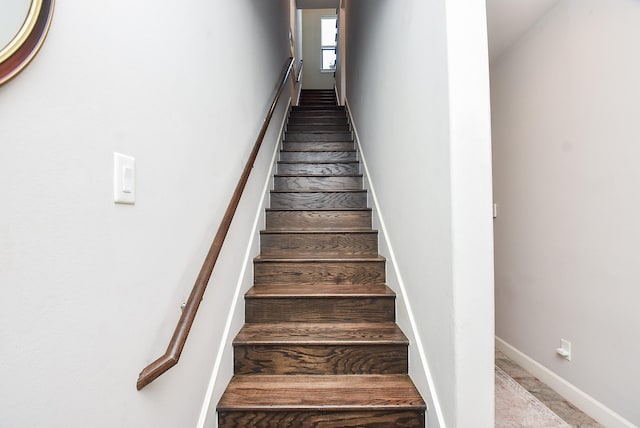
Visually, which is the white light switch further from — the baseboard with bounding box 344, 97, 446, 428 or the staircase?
the baseboard with bounding box 344, 97, 446, 428

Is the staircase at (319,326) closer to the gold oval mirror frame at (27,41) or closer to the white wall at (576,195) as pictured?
the white wall at (576,195)

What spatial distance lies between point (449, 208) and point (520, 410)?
1.41 meters

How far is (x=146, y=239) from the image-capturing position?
856 millimetres

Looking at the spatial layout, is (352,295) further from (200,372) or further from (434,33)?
(434,33)

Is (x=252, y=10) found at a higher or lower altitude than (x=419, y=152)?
higher

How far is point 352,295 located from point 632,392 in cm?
139

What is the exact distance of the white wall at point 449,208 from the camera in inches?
41.6

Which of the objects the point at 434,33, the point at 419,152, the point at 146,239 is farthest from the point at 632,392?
the point at 146,239

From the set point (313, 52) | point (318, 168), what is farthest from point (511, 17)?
point (313, 52)

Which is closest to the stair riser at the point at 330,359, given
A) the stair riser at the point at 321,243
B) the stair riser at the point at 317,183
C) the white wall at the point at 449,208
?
the white wall at the point at 449,208

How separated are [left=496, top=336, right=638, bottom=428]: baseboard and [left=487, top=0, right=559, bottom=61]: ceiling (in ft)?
7.66

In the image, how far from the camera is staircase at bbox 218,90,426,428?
1266 mm

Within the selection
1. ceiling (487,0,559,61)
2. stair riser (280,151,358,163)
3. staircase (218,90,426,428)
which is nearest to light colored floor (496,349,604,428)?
staircase (218,90,426,428)

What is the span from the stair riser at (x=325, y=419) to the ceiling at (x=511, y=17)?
2.40 m
